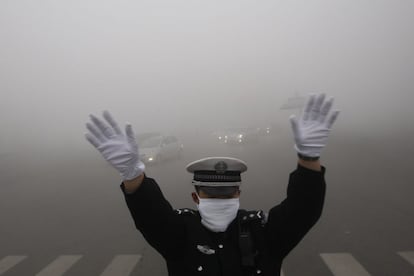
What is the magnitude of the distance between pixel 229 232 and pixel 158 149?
1538 cm

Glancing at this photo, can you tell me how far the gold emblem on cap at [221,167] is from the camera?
1965 millimetres

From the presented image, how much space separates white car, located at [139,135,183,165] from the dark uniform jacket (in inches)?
573

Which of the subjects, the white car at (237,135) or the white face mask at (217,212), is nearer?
the white face mask at (217,212)

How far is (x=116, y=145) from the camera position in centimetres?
184

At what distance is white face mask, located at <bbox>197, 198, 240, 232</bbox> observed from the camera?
1.87m

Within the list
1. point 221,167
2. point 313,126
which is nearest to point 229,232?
point 221,167

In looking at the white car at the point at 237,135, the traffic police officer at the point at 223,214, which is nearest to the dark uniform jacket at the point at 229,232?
the traffic police officer at the point at 223,214

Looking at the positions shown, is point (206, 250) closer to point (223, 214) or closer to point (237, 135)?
point (223, 214)

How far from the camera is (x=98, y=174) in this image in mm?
16094

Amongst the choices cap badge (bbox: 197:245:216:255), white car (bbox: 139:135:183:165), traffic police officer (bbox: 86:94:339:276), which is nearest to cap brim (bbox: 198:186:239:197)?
traffic police officer (bbox: 86:94:339:276)

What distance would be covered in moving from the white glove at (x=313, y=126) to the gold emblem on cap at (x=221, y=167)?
1.38 feet

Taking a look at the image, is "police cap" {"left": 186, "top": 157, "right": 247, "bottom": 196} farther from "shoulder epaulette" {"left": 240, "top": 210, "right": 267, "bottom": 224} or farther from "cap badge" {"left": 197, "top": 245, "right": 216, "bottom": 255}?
"cap badge" {"left": 197, "top": 245, "right": 216, "bottom": 255}

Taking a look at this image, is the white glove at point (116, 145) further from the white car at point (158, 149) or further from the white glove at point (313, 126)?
the white car at point (158, 149)

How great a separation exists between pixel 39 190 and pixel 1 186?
3.04 m
